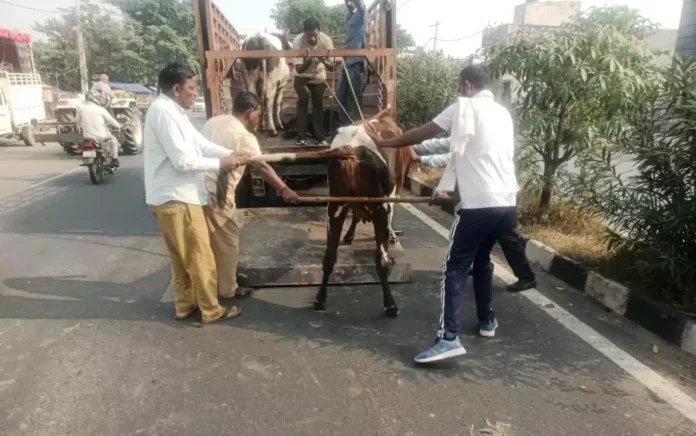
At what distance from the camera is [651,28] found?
5.24 meters

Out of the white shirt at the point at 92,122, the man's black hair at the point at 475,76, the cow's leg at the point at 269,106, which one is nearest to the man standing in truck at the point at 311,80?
the cow's leg at the point at 269,106

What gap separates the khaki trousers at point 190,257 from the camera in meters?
3.59

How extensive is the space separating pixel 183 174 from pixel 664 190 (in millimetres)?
3494

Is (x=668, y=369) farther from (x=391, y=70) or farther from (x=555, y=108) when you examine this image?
(x=391, y=70)

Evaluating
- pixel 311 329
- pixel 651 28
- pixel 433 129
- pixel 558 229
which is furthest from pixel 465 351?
pixel 651 28

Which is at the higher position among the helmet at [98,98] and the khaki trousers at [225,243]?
the helmet at [98,98]

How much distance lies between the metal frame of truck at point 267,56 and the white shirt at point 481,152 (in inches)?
113

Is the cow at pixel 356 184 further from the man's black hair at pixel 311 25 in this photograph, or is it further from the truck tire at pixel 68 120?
the truck tire at pixel 68 120

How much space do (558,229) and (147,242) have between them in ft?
15.3

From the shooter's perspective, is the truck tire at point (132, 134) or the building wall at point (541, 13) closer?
the truck tire at point (132, 134)

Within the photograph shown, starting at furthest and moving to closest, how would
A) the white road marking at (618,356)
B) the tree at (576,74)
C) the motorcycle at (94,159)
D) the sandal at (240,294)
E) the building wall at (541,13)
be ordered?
1. the building wall at (541,13)
2. the motorcycle at (94,159)
3. the tree at (576,74)
4. the sandal at (240,294)
5. the white road marking at (618,356)

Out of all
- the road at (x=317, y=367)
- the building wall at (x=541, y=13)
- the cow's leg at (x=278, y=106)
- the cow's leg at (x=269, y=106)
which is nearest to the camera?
the road at (x=317, y=367)

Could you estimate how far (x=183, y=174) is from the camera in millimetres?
3543

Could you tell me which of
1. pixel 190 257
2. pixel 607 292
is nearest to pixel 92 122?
pixel 190 257
